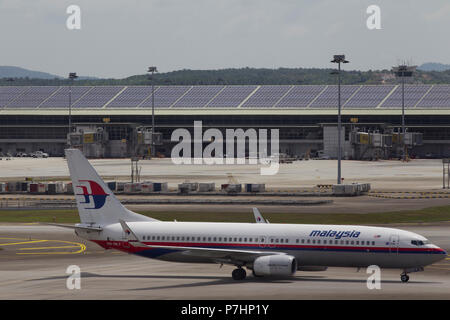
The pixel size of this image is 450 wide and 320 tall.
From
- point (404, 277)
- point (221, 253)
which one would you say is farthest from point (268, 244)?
point (404, 277)

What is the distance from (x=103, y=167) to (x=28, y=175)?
85.6 ft

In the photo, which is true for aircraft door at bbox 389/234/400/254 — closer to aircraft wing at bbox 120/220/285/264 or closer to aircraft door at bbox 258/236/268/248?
aircraft wing at bbox 120/220/285/264

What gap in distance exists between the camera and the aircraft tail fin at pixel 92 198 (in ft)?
195

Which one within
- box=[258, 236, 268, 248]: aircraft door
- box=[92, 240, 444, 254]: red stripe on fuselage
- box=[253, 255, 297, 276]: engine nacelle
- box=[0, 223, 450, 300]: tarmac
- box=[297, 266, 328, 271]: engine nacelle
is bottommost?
box=[0, 223, 450, 300]: tarmac

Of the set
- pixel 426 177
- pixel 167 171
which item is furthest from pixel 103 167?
pixel 426 177

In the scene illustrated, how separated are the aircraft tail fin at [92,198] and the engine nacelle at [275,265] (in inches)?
417

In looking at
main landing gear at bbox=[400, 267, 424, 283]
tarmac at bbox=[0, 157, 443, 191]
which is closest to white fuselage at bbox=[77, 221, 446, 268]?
main landing gear at bbox=[400, 267, 424, 283]

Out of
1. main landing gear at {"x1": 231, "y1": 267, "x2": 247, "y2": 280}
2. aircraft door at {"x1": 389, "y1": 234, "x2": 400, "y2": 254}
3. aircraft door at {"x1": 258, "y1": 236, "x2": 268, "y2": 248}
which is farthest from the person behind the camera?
aircraft door at {"x1": 258, "y1": 236, "x2": 268, "y2": 248}

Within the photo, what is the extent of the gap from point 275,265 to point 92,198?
592 inches

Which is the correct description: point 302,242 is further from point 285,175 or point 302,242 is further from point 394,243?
point 285,175

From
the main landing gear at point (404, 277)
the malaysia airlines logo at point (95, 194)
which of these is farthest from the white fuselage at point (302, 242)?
the malaysia airlines logo at point (95, 194)

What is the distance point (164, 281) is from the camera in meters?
56.1

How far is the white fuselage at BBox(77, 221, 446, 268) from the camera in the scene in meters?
53.5
